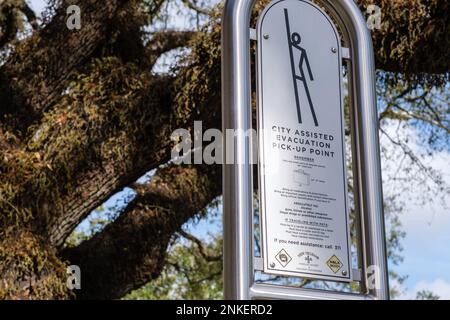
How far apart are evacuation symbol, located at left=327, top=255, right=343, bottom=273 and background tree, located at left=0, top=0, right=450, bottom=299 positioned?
103 inches

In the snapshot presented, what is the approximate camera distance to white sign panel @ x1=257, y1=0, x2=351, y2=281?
1.74 meters

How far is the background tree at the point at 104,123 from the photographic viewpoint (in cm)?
423

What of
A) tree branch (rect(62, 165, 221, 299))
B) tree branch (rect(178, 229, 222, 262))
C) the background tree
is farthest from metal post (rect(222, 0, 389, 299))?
tree branch (rect(178, 229, 222, 262))

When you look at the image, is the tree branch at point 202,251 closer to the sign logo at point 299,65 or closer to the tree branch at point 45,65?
the tree branch at point 45,65

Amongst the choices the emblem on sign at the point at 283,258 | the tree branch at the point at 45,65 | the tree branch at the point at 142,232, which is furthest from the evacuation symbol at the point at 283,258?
the tree branch at the point at 142,232

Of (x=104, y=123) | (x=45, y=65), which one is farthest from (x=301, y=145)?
(x=45, y=65)

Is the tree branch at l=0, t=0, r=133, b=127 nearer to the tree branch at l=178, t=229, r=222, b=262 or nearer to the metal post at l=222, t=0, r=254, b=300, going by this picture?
the tree branch at l=178, t=229, r=222, b=262

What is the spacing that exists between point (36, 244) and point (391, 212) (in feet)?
10.2

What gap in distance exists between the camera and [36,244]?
4.20 metres

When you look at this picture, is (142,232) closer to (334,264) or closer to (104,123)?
(104,123)

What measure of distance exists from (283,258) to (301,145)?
10.1 inches
